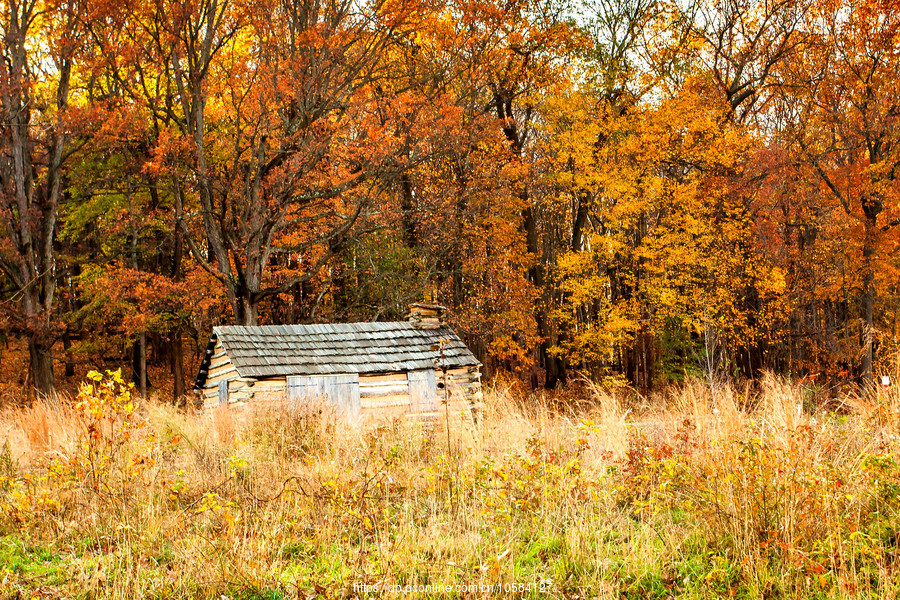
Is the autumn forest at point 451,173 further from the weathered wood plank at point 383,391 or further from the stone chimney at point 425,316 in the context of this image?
the weathered wood plank at point 383,391

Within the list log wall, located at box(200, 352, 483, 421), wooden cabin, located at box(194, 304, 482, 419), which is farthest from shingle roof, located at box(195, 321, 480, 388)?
log wall, located at box(200, 352, 483, 421)

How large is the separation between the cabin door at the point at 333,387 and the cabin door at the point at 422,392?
4.11 ft

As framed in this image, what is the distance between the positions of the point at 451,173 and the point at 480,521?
18013 millimetres

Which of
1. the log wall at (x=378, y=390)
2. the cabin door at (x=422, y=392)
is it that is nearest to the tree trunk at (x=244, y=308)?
the log wall at (x=378, y=390)

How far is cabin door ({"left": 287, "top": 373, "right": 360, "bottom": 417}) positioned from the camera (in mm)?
13266

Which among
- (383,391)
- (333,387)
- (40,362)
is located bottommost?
(383,391)

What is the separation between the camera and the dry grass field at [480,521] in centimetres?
436

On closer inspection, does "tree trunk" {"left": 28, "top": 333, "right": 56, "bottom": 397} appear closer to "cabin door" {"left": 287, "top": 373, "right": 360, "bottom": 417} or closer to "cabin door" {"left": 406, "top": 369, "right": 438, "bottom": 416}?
"cabin door" {"left": 287, "top": 373, "right": 360, "bottom": 417}

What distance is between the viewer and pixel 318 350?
1400cm

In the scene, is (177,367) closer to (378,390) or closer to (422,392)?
(378,390)

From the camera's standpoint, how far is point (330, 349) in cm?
1412

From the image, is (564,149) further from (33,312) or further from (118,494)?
(118,494)

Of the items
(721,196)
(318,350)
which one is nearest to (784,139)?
(721,196)

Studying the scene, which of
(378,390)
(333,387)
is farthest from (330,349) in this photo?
(378,390)
